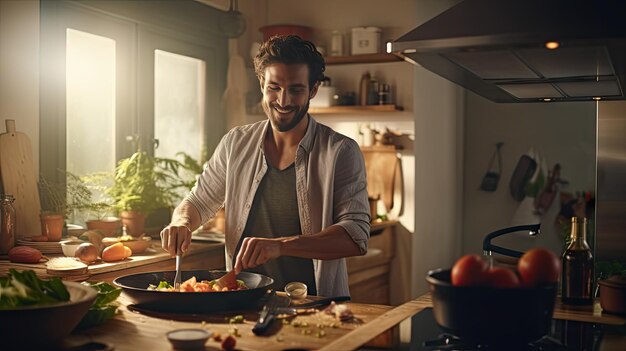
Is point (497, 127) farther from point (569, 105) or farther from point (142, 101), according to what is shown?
point (142, 101)

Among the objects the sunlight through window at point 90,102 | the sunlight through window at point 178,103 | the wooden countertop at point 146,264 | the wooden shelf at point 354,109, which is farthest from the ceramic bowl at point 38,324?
the wooden shelf at point 354,109

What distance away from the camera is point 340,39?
528cm

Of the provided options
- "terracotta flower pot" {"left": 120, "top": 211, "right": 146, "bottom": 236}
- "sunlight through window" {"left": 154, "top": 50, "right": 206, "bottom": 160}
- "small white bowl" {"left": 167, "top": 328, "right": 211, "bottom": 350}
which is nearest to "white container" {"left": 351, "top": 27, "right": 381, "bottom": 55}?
"sunlight through window" {"left": 154, "top": 50, "right": 206, "bottom": 160}

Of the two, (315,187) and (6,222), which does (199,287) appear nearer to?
(315,187)

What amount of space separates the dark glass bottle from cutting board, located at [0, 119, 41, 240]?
2.42 metres

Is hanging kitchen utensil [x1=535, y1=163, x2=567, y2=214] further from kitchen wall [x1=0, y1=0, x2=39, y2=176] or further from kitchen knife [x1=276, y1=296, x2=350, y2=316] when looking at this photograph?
kitchen knife [x1=276, y1=296, x2=350, y2=316]

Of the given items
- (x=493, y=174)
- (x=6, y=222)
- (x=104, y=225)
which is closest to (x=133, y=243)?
(x=104, y=225)

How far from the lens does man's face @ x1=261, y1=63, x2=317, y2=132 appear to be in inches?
106

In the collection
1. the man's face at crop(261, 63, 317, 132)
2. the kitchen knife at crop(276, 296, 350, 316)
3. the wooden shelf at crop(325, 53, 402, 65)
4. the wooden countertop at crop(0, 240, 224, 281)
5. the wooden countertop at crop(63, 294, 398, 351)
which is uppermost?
the wooden shelf at crop(325, 53, 402, 65)

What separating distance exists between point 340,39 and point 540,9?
3.50m

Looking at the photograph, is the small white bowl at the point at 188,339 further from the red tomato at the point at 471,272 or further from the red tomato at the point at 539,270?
the red tomato at the point at 539,270

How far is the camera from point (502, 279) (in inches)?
64.6

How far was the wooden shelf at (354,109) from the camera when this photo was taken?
511cm

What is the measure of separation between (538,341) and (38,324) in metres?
1.16
